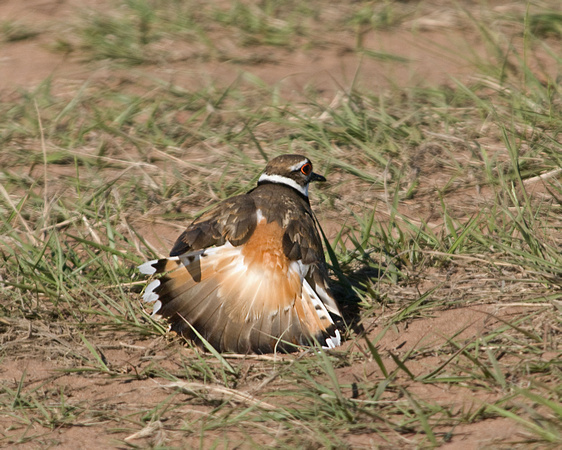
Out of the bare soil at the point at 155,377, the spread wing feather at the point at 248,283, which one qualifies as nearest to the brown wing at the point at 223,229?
the spread wing feather at the point at 248,283

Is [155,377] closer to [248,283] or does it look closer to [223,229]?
[248,283]

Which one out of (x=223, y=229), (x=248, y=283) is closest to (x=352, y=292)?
Result: (x=248, y=283)

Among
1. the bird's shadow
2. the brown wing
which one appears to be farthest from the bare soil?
the brown wing

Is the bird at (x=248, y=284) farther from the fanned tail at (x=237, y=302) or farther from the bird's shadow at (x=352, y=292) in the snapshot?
the bird's shadow at (x=352, y=292)

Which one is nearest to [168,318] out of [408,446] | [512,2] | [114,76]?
[408,446]

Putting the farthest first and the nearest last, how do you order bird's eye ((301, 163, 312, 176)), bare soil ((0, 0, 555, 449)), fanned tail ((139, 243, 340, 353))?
1. bird's eye ((301, 163, 312, 176))
2. fanned tail ((139, 243, 340, 353))
3. bare soil ((0, 0, 555, 449))

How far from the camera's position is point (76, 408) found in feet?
11.6

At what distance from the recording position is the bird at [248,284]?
3.87 m

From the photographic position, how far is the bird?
3.87 meters

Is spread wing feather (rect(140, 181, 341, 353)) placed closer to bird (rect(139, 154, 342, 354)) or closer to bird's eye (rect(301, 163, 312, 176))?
bird (rect(139, 154, 342, 354))

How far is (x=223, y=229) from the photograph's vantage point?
4070 mm

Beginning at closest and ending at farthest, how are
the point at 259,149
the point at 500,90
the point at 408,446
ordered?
the point at 408,446 → the point at 259,149 → the point at 500,90

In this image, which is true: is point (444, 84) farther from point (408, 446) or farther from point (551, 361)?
point (408, 446)

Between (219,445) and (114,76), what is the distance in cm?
476
